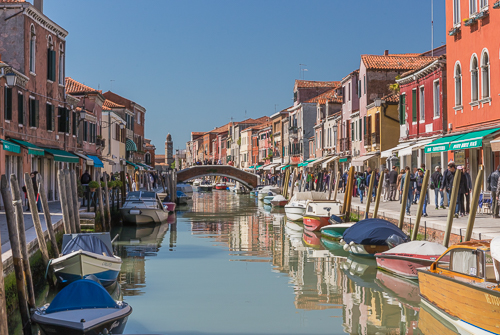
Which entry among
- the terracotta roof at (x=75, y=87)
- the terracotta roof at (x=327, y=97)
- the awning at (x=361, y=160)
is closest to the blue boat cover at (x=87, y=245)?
the awning at (x=361, y=160)

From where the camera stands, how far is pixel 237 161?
10288 cm

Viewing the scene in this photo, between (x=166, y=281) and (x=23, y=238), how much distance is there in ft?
15.6

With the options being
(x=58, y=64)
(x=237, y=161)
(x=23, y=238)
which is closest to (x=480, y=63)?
(x=23, y=238)

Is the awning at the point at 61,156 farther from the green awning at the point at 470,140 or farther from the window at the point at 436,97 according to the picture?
the green awning at the point at 470,140

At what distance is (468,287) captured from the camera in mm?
8523

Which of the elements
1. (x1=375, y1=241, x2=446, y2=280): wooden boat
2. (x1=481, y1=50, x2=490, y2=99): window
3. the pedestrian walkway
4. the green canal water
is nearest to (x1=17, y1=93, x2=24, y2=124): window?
the green canal water

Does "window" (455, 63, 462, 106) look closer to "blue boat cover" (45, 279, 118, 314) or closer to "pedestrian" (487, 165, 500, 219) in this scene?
"pedestrian" (487, 165, 500, 219)

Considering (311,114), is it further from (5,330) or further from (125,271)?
(5,330)

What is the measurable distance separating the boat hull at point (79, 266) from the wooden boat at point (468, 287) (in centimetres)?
598

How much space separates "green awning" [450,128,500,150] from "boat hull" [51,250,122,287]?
10.5 m

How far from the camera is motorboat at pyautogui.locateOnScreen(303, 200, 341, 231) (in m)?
22.9

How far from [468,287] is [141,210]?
64.2 ft

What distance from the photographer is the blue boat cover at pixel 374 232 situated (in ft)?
52.0

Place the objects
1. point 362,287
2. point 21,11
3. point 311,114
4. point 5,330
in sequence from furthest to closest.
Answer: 1. point 311,114
2. point 21,11
3. point 362,287
4. point 5,330
